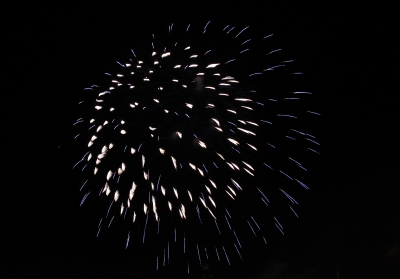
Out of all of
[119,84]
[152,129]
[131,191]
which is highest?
[119,84]

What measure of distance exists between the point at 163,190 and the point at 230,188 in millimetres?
2511

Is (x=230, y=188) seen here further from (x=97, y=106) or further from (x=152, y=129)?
(x=97, y=106)

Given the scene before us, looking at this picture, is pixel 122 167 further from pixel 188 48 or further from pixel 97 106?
pixel 188 48

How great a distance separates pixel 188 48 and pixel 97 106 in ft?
13.3

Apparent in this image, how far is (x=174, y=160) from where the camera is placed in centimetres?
2041

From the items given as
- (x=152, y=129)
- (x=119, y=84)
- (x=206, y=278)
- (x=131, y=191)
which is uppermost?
(x=119, y=84)

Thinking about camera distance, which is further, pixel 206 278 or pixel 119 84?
pixel 206 278

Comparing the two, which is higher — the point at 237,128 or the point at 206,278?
the point at 237,128

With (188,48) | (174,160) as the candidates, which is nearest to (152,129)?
(174,160)

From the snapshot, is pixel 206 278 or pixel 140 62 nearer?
pixel 140 62

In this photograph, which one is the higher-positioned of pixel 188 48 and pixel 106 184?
pixel 188 48

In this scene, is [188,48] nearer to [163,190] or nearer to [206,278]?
[163,190]

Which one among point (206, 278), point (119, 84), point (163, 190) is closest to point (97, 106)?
point (119, 84)

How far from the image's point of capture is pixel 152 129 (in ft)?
64.8
